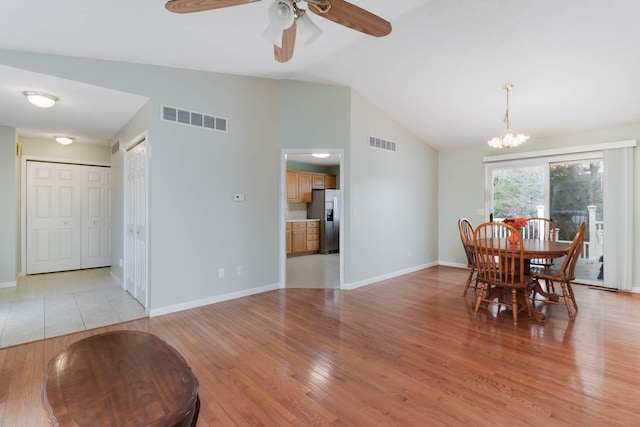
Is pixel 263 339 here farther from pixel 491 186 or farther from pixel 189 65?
pixel 491 186

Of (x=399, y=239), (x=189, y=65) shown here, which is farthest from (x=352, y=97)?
(x=399, y=239)

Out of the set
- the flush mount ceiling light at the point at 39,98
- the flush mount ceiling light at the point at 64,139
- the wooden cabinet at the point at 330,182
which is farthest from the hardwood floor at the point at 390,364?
the wooden cabinet at the point at 330,182

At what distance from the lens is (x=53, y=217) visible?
5.50 meters

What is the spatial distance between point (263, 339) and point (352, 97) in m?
3.48

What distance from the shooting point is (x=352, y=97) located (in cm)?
446

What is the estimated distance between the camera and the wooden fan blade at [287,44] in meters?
2.07

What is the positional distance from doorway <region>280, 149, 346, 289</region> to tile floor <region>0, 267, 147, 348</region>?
2.12 meters

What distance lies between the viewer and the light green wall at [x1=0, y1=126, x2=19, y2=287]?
4.43 meters

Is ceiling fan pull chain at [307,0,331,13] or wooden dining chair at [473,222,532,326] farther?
wooden dining chair at [473,222,532,326]

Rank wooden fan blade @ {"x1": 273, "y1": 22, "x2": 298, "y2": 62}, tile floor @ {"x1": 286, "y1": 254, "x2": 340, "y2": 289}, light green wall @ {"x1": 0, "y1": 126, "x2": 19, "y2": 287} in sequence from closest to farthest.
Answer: wooden fan blade @ {"x1": 273, "y1": 22, "x2": 298, "y2": 62}, light green wall @ {"x1": 0, "y1": 126, "x2": 19, "y2": 287}, tile floor @ {"x1": 286, "y1": 254, "x2": 340, "y2": 289}

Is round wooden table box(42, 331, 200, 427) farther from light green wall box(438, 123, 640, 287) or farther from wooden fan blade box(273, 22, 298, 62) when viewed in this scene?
light green wall box(438, 123, 640, 287)

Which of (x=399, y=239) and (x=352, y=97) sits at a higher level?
(x=352, y=97)

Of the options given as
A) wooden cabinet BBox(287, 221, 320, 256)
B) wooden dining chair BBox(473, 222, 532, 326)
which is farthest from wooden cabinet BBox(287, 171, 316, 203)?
wooden dining chair BBox(473, 222, 532, 326)

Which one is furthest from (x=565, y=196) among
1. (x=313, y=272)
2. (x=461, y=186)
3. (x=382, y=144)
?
(x=313, y=272)
